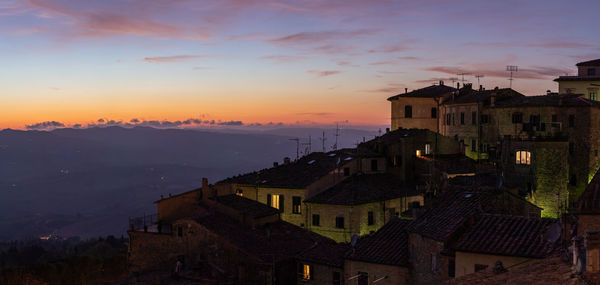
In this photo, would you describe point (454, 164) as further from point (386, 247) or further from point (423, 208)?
point (386, 247)

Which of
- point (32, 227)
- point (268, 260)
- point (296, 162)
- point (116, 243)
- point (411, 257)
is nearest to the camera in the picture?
point (411, 257)

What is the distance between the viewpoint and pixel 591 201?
18250 millimetres

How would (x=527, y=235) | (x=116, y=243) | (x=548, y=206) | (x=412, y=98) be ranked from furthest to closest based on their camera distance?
1. (x=116, y=243)
2. (x=412, y=98)
3. (x=548, y=206)
4. (x=527, y=235)

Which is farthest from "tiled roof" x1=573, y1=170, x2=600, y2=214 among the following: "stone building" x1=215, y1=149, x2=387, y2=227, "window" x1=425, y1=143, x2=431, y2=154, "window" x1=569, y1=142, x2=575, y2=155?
"window" x1=425, y1=143, x2=431, y2=154

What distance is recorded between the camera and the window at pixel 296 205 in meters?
45.4

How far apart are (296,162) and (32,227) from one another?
14121cm

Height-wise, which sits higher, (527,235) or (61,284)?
(527,235)

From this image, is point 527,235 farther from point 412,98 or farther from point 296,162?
point 412,98

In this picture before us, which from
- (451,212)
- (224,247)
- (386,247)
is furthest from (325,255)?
(451,212)

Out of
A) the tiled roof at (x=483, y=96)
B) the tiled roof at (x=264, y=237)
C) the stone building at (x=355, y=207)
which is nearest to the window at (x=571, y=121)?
the tiled roof at (x=483, y=96)

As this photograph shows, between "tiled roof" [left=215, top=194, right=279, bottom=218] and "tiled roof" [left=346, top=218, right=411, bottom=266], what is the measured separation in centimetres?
1075

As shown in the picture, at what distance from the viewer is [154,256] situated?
3516cm

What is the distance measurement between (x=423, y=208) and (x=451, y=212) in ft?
12.9

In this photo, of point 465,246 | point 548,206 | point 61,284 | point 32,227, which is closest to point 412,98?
point 548,206
